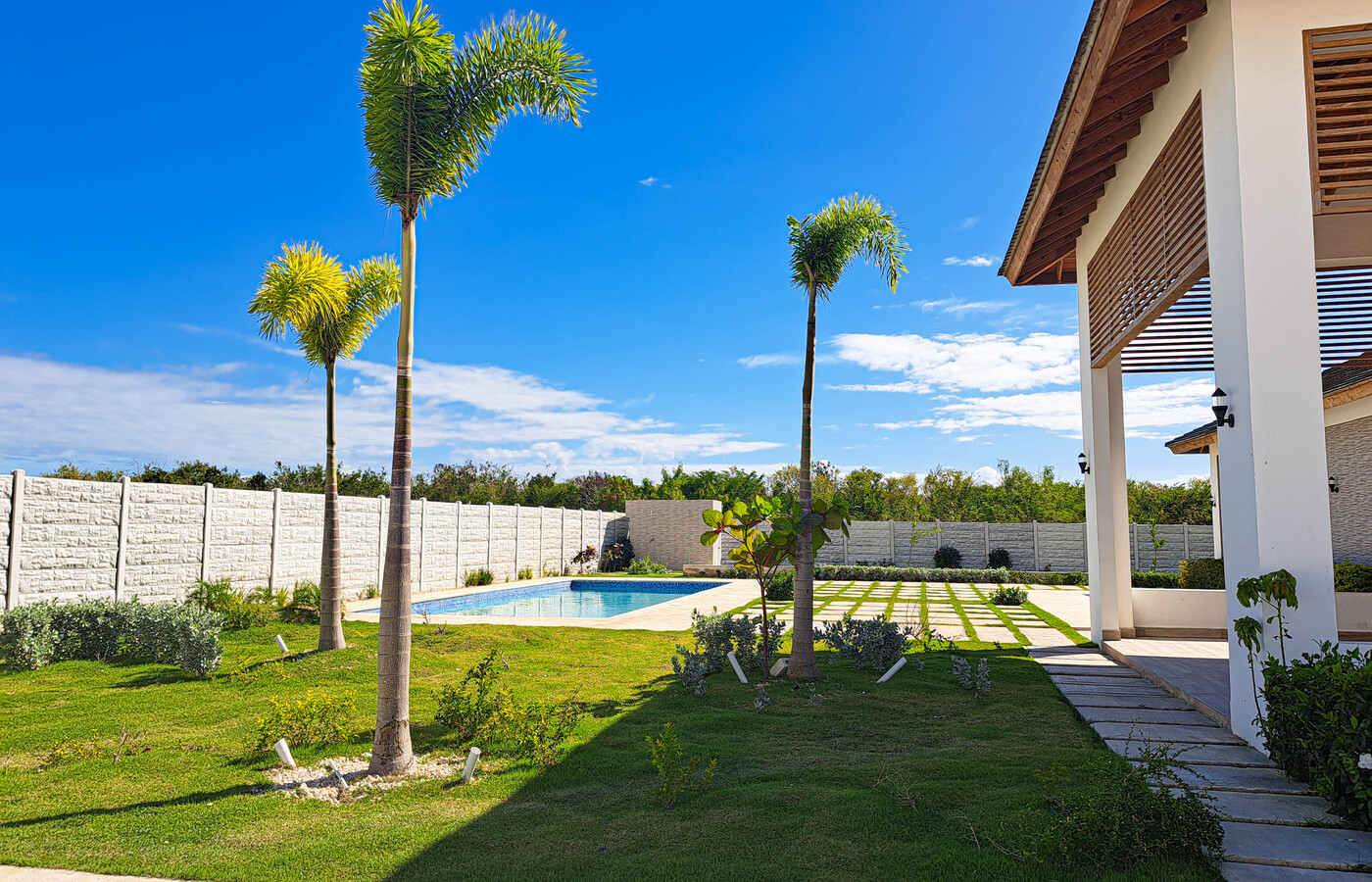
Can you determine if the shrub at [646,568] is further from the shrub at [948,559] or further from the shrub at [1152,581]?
the shrub at [1152,581]

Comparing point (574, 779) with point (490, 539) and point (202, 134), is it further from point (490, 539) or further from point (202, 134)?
point (490, 539)

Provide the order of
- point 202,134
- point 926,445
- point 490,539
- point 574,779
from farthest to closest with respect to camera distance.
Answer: point 926,445
point 490,539
point 202,134
point 574,779

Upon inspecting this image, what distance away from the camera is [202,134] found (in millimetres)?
12391

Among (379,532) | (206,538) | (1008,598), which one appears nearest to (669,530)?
(379,532)

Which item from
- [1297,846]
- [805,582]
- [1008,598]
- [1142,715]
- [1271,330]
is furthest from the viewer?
[1008,598]

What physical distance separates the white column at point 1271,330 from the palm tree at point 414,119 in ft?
14.2

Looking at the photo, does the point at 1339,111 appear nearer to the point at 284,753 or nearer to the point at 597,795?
the point at 597,795

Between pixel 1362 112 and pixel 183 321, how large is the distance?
76.1 ft

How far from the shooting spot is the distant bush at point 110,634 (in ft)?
24.7

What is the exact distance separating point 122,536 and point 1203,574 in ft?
50.7

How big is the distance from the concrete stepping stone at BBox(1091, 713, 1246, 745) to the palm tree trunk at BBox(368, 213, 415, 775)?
4690 millimetres

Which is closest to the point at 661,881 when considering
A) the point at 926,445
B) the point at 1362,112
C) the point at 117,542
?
the point at 1362,112

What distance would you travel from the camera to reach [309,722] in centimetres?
514

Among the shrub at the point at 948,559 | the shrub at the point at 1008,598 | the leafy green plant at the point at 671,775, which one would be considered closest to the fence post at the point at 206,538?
the leafy green plant at the point at 671,775
